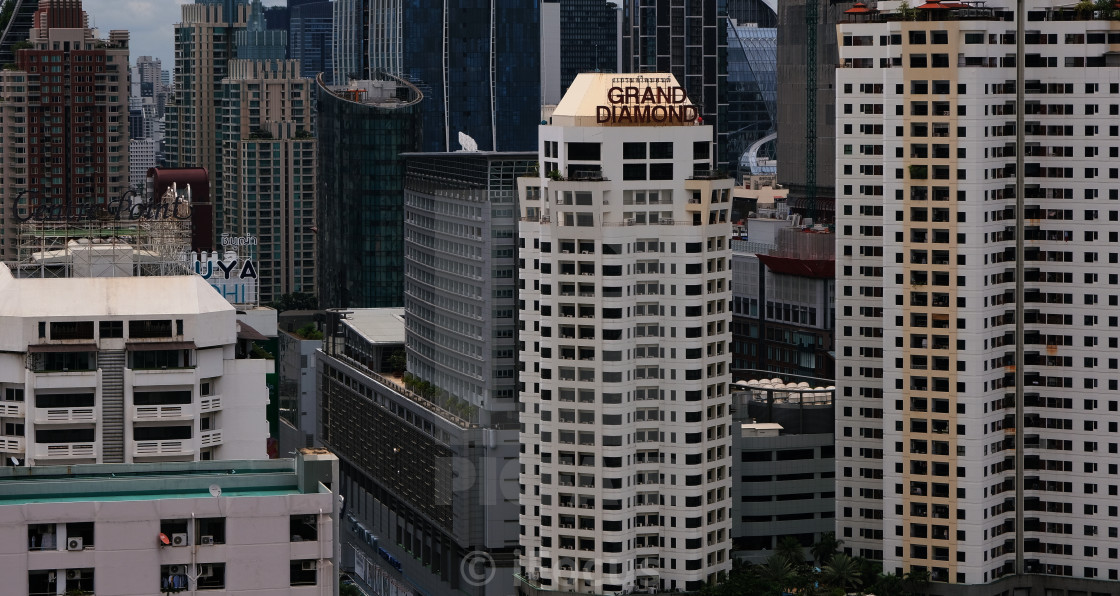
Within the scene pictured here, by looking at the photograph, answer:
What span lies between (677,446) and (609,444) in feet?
21.7

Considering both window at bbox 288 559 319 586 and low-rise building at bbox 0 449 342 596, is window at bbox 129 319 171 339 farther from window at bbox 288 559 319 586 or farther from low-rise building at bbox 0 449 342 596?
window at bbox 288 559 319 586

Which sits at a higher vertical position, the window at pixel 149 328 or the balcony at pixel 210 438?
the window at pixel 149 328

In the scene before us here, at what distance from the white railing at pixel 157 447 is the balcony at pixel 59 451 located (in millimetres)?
3192

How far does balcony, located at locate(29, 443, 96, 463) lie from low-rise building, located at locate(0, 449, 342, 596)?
98.7 feet

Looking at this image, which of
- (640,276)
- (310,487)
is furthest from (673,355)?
(310,487)

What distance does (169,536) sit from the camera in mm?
105188

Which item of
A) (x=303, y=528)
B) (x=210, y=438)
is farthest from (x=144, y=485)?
(x=210, y=438)

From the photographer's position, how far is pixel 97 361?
13962 cm

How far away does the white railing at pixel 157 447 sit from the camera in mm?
139750

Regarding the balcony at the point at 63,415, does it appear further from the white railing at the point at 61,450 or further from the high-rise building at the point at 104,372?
the white railing at the point at 61,450

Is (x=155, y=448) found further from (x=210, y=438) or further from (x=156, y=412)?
(x=210, y=438)

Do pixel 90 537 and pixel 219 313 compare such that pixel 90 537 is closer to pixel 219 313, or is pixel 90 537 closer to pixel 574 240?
pixel 219 313

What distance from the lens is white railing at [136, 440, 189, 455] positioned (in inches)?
5502

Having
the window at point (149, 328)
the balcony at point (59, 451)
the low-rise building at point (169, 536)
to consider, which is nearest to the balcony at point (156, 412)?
the balcony at point (59, 451)
